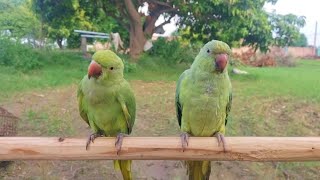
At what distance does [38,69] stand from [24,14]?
5.82 m

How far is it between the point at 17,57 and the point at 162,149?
5.78 meters

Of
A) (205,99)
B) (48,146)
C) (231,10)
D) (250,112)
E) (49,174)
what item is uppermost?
(231,10)

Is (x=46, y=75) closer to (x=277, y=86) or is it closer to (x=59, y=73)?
(x=59, y=73)

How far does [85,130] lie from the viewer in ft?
13.8

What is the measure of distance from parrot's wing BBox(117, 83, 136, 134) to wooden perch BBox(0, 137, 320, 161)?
17.7 inches

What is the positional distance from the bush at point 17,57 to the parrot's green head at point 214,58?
5.07m

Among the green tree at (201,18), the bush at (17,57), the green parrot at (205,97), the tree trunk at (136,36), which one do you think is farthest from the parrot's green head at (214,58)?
the tree trunk at (136,36)

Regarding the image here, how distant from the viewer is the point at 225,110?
214cm

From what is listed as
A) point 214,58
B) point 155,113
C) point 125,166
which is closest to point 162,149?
point 125,166

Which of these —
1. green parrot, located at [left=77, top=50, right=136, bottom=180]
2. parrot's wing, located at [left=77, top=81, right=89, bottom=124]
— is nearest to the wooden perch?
green parrot, located at [left=77, top=50, right=136, bottom=180]

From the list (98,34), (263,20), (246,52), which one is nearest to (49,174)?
(263,20)

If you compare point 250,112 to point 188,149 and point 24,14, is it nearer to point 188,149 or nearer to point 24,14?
point 188,149

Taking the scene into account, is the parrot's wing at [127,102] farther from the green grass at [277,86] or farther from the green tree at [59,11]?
the green tree at [59,11]

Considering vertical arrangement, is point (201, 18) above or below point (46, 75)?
above
